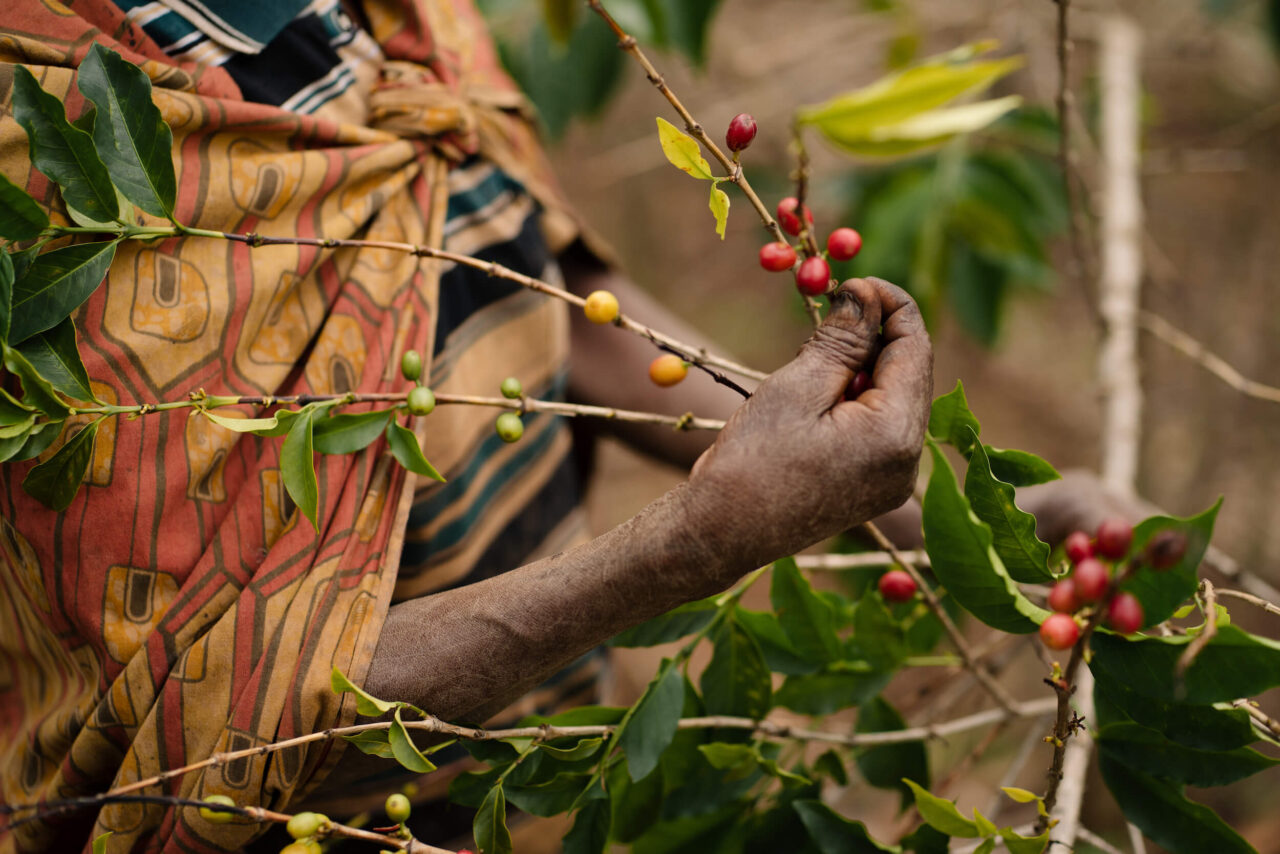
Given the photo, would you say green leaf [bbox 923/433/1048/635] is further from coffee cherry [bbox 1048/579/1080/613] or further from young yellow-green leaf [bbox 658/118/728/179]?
young yellow-green leaf [bbox 658/118/728/179]

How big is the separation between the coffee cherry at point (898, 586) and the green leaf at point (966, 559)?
214 mm

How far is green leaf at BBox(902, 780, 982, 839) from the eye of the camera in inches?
16.4

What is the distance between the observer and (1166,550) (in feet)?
0.98

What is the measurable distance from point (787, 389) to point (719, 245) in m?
2.01

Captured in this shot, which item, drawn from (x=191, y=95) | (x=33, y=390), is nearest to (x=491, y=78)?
(x=191, y=95)

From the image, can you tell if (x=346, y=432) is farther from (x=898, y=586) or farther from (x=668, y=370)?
(x=898, y=586)

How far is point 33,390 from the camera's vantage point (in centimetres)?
40

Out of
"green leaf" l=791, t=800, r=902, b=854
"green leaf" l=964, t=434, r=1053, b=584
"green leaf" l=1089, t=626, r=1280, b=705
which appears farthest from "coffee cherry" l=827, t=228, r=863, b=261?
"green leaf" l=791, t=800, r=902, b=854

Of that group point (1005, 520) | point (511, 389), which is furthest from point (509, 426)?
point (1005, 520)

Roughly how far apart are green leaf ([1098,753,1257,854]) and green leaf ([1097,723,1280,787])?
14mm

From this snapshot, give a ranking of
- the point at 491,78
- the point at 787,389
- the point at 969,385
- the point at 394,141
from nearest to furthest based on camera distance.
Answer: the point at 787,389 → the point at 394,141 → the point at 491,78 → the point at 969,385

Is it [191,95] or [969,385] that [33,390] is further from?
[969,385]

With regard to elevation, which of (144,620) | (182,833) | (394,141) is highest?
(394,141)

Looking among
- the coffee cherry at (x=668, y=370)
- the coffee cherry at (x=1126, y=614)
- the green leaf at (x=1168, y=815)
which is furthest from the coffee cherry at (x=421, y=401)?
the green leaf at (x=1168, y=815)
